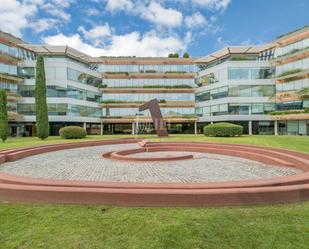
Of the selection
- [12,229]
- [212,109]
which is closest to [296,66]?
[212,109]

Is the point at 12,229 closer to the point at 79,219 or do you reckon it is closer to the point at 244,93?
the point at 79,219

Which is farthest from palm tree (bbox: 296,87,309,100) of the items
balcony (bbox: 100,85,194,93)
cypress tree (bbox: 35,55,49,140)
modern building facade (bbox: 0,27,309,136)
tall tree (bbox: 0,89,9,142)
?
tall tree (bbox: 0,89,9,142)

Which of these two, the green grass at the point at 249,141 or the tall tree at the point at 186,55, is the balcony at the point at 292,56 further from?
the green grass at the point at 249,141

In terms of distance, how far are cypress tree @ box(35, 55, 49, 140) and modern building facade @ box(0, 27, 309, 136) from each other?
10731 mm

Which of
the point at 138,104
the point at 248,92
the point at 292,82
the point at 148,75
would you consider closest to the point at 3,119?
the point at 138,104

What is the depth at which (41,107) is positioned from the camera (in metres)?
31.9

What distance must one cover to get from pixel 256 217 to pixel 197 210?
131cm

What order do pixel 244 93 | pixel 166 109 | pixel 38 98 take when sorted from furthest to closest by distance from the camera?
pixel 166 109 → pixel 244 93 → pixel 38 98

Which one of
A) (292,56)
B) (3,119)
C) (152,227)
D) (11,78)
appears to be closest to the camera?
(152,227)

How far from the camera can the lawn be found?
4262 mm

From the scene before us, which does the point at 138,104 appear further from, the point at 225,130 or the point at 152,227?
the point at 152,227

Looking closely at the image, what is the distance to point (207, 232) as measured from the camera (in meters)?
4.62

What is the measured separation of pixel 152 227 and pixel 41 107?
31283 millimetres

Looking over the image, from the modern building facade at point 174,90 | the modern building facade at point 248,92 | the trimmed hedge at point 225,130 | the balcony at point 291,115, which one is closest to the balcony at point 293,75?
the modern building facade at point 174,90
